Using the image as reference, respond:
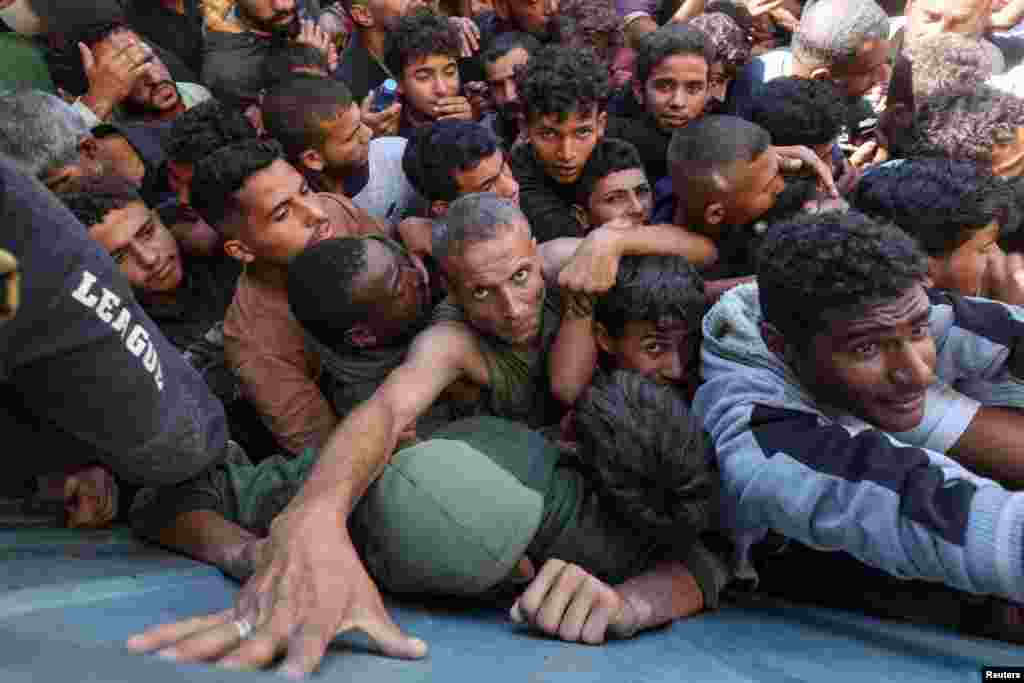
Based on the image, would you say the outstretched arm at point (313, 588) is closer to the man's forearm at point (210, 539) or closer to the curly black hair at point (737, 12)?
the man's forearm at point (210, 539)

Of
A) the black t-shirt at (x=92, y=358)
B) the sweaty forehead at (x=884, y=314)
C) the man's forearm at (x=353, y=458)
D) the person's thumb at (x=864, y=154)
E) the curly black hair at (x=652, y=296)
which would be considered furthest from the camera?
the person's thumb at (x=864, y=154)

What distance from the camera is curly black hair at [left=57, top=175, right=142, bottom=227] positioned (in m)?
2.62

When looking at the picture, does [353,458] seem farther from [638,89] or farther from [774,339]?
[638,89]

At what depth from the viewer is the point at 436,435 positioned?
1704 millimetres

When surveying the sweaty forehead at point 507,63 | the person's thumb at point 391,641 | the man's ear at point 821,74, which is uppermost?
the sweaty forehead at point 507,63

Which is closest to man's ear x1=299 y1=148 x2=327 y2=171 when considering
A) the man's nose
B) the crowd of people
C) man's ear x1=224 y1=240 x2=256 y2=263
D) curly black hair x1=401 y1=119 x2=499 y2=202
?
the crowd of people

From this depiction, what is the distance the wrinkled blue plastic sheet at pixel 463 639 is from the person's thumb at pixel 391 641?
0.02 m

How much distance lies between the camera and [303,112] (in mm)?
3207

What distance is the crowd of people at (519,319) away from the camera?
148 centimetres

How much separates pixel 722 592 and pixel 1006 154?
192cm

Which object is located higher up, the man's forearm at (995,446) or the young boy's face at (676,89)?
the young boy's face at (676,89)

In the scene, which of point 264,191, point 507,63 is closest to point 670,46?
point 507,63

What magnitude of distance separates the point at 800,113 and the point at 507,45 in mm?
1525

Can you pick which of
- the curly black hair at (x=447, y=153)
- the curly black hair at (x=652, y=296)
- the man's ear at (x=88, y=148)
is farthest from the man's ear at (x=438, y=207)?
the man's ear at (x=88, y=148)
